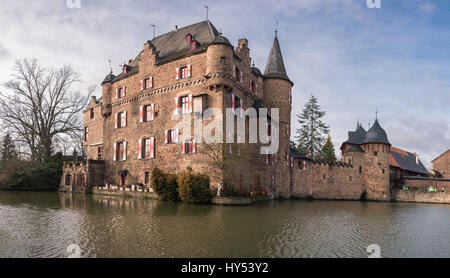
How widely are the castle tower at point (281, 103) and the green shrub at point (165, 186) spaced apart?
383 inches

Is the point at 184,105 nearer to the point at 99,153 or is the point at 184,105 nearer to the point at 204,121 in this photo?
the point at 204,121

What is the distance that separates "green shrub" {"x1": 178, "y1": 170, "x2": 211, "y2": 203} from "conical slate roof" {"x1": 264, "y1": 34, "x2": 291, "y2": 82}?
1227 centimetres

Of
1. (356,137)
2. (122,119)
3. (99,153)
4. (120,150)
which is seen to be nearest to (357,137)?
(356,137)

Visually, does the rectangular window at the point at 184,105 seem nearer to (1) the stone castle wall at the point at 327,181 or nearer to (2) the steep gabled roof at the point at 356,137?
(1) the stone castle wall at the point at 327,181

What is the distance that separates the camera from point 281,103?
88.7ft

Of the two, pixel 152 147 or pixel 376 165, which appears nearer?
pixel 152 147

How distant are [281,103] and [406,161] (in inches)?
908

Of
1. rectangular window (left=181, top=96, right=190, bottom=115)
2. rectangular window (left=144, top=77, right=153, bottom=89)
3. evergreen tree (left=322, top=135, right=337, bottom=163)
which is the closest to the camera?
rectangular window (left=181, top=96, right=190, bottom=115)

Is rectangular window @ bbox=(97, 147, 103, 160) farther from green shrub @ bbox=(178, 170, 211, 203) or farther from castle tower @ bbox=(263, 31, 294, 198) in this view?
castle tower @ bbox=(263, 31, 294, 198)

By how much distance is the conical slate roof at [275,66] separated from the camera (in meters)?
27.4

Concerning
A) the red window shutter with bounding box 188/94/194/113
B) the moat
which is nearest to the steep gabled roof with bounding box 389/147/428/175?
the moat

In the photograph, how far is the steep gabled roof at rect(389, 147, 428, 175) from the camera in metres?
36.3
